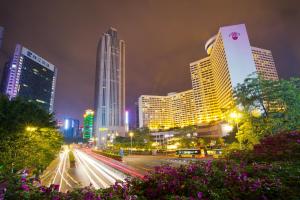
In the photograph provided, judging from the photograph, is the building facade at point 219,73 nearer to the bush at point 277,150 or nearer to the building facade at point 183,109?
the building facade at point 183,109

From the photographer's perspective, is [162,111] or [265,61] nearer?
[265,61]

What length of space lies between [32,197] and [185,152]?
160ft

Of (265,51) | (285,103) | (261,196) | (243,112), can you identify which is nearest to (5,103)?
(261,196)

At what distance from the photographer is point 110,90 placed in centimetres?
17150

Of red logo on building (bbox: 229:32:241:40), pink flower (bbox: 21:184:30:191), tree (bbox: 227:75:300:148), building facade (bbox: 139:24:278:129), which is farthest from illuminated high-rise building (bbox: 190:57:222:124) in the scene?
pink flower (bbox: 21:184:30:191)

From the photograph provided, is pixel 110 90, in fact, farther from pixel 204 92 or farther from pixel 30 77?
pixel 204 92

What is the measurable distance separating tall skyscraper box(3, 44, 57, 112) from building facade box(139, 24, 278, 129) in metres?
91.0

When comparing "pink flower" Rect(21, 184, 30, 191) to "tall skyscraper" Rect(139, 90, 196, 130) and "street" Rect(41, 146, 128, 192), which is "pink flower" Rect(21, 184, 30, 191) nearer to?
"street" Rect(41, 146, 128, 192)

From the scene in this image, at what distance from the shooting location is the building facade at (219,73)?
111625 mm

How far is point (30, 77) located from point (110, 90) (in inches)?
2539

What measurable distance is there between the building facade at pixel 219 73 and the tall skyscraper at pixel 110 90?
31.5 metres

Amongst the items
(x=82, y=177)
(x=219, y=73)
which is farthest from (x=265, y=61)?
(x=82, y=177)

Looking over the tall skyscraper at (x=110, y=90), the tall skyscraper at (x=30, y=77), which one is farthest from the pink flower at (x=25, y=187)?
Result: the tall skyscraper at (x=110, y=90)

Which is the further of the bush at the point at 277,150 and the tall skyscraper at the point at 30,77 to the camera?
the tall skyscraper at the point at 30,77
